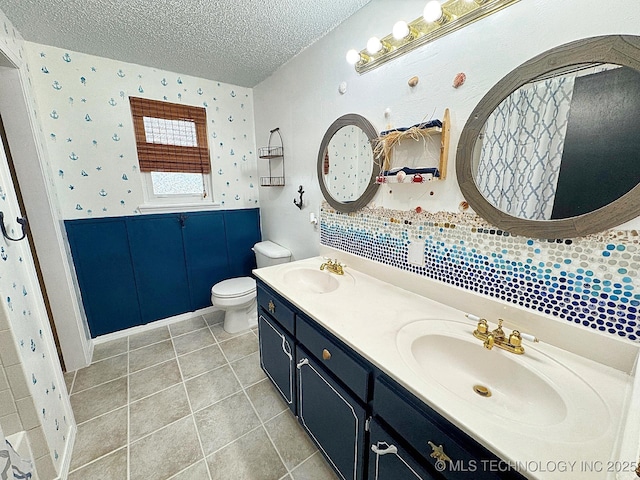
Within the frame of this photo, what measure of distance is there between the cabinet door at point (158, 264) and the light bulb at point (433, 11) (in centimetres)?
235

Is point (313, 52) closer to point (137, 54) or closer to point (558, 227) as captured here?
point (137, 54)

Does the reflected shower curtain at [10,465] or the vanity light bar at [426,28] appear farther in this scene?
the vanity light bar at [426,28]

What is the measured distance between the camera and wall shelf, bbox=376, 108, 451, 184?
109 centimetres

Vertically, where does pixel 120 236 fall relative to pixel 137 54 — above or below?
below

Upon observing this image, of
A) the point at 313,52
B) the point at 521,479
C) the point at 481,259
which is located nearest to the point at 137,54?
the point at 313,52

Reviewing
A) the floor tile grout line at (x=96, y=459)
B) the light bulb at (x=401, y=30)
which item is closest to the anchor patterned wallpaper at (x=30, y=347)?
the floor tile grout line at (x=96, y=459)

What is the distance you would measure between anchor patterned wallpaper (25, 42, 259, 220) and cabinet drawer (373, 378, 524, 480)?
7.94ft

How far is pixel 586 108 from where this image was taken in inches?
31.2

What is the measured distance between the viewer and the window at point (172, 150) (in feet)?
7.16

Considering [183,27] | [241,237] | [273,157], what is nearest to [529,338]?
[273,157]

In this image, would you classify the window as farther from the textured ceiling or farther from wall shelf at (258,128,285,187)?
wall shelf at (258,128,285,187)

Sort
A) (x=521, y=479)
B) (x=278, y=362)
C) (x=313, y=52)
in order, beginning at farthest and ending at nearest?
(x=313, y=52) < (x=278, y=362) < (x=521, y=479)

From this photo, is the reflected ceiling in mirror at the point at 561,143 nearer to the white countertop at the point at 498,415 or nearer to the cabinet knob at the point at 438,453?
the white countertop at the point at 498,415

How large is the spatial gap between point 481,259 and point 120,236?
2.62 meters
